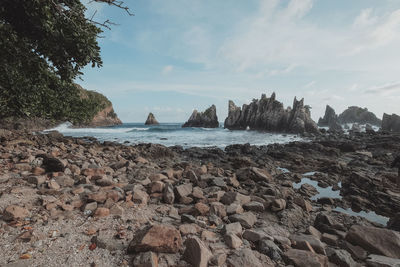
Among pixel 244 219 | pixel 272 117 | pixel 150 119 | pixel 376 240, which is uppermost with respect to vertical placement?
pixel 150 119

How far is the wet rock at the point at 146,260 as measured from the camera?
2453mm

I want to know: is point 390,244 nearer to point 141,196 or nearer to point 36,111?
point 141,196

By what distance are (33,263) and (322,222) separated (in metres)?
5.61

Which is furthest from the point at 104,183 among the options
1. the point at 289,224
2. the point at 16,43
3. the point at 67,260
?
the point at 16,43

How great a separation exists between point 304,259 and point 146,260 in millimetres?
2395

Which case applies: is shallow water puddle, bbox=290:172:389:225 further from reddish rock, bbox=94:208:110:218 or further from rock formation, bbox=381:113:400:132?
rock formation, bbox=381:113:400:132

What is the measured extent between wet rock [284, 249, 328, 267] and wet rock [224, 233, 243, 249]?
2.48 ft

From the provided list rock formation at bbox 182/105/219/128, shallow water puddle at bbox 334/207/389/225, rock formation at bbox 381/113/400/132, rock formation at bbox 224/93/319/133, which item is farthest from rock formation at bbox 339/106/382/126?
shallow water puddle at bbox 334/207/389/225

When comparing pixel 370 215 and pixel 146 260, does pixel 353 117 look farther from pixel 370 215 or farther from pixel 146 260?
pixel 146 260

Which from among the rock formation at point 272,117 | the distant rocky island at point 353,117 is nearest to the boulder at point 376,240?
the rock formation at point 272,117

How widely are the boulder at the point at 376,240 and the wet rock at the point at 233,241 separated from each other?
252cm

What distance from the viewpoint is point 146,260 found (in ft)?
8.21

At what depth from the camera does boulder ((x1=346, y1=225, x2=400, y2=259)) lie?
3600 millimetres

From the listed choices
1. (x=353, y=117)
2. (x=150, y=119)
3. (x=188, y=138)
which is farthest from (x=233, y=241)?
(x=353, y=117)
